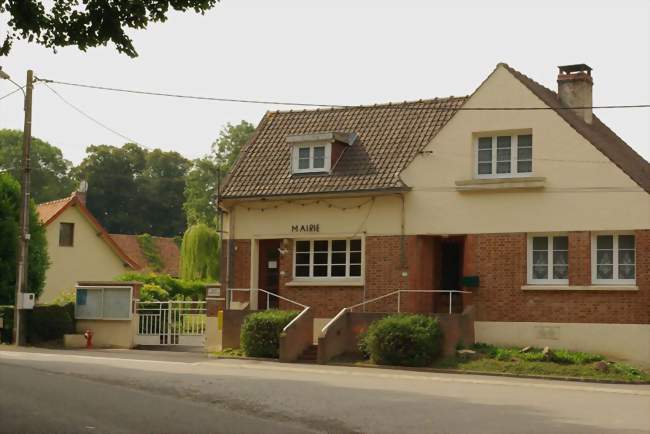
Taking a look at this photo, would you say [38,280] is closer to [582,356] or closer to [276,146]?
[276,146]

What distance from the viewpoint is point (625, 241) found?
85.8ft

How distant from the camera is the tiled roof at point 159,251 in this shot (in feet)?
213

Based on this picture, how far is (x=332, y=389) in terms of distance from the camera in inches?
752

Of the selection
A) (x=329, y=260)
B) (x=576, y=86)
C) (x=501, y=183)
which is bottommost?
(x=329, y=260)

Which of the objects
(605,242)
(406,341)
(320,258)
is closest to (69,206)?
(320,258)

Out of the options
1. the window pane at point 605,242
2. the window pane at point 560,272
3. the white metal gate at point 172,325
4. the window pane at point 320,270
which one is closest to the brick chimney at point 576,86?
the window pane at point 605,242

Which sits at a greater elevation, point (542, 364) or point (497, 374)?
point (542, 364)

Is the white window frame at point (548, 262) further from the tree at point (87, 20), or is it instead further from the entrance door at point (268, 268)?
the tree at point (87, 20)

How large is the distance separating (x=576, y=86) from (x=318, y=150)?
26.1ft

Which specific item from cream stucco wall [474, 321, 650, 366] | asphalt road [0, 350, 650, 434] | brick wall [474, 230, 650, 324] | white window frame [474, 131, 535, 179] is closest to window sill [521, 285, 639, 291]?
brick wall [474, 230, 650, 324]

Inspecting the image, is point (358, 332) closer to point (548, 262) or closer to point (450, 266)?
point (450, 266)

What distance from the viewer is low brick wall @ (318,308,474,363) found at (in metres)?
25.8

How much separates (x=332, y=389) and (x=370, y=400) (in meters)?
1.88

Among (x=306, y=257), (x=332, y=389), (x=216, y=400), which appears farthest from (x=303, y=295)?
(x=216, y=400)
